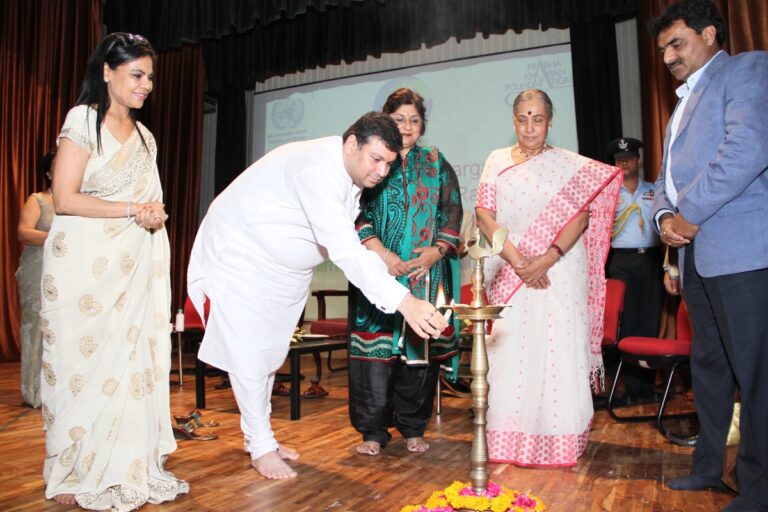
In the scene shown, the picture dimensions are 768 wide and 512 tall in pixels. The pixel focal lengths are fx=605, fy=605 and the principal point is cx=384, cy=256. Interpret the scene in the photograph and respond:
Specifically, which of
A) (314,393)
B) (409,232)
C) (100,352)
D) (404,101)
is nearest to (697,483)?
(409,232)

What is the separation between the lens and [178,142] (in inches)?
303

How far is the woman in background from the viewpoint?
3814 millimetres

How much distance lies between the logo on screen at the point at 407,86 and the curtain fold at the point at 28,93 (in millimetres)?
3336

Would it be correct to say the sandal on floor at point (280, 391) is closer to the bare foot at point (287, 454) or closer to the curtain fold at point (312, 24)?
the bare foot at point (287, 454)

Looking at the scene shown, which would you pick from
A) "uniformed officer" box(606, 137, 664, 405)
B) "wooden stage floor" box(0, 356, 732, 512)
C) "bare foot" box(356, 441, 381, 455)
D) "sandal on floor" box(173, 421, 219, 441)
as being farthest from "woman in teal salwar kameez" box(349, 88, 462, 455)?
"uniformed officer" box(606, 137, 664, 405)

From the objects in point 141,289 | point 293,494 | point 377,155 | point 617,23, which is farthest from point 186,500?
point 617,23

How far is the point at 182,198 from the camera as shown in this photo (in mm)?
7781

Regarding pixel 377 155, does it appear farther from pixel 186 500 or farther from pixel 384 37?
pixel 384 37

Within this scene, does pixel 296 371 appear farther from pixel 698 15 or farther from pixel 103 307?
pixel 698 15

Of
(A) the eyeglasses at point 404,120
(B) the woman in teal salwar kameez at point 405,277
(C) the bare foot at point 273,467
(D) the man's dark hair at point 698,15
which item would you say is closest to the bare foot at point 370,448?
(B) the woman in teal salwar kameez at point 405,277

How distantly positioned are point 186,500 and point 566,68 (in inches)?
202

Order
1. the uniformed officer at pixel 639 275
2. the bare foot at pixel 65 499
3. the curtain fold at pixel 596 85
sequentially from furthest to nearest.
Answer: the curtain fold at pixel 596 85 < the uniformed officer at pixel 639 275 < the bare foot at pixel 65 499

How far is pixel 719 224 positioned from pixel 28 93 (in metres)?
6.93

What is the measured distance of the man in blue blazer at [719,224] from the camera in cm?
175
